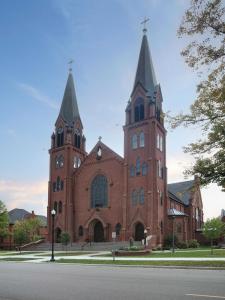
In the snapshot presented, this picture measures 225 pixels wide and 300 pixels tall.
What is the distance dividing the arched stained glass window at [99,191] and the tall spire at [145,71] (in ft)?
49.2

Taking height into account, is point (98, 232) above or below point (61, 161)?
below

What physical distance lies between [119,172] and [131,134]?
576cm

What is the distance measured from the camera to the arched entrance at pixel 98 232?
6134 centimetres

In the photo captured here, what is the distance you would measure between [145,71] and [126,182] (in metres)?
16.8

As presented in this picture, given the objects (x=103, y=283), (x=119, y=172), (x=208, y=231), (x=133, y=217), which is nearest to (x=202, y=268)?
(x=103, y=283)

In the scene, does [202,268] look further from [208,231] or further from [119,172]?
[119,172]

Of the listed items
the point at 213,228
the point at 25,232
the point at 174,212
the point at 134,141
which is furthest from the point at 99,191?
the point at 213,228

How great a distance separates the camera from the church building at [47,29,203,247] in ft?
185

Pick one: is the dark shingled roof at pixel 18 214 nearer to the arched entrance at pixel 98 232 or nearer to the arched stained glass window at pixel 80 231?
the arched stained glass window at pixel 80 231

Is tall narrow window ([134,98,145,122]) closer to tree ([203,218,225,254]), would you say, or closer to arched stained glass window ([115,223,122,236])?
arched stained glass window ([115,223,122,236])

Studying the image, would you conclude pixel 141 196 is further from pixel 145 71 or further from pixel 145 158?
pixel 145 71

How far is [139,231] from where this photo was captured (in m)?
56.2

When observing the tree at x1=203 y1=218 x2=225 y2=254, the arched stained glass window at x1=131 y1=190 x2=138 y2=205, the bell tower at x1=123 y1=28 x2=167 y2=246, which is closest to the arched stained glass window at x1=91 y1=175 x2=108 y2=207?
the bell tower at x1=123 y1=28 x2=167 y2=246

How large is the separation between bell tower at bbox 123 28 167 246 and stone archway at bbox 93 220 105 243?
609 centimetres
